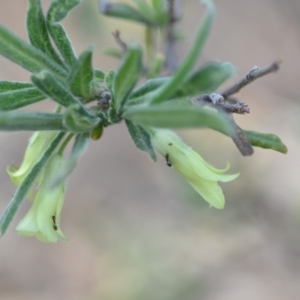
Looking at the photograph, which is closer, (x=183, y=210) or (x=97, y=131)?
(x=97, y=131)

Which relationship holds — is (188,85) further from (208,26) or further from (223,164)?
(223,164)

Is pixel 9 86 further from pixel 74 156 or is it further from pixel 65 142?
pixel 74 156

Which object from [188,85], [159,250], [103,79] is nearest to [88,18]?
[159,250]

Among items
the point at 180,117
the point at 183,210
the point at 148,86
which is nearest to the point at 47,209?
the point at 148,86

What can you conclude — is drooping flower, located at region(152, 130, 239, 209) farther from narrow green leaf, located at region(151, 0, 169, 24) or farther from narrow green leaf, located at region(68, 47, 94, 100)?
narrow green leaf, located at region(151, 0, 169, 24)

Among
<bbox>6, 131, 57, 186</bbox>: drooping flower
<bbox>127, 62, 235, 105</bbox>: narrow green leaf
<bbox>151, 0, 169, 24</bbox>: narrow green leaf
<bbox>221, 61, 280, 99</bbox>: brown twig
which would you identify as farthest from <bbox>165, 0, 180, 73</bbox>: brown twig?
<bbox>127, 62, 235, 105</bbox>: narrow green leaf

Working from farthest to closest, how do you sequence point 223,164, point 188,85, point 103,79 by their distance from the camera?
1. point 223,164
2. point 103,79
3. point 188,85

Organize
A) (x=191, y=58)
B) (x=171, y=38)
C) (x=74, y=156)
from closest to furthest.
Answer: (x=191, y=58)
(x=74, y=156)
(x=171, y=38)
